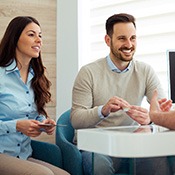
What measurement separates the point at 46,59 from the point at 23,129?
51.8 inches

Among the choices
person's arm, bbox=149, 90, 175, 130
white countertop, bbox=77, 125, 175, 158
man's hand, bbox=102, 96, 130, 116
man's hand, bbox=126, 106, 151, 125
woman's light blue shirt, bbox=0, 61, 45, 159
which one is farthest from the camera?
woman's light blue shirt, bbox=0, 61, 45, 159

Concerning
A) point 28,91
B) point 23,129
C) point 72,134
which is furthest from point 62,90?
point 23,129

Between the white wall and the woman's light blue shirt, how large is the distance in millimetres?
985

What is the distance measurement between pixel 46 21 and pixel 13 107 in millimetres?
1301

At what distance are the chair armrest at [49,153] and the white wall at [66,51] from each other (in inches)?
34.8

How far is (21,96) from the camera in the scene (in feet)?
7.90

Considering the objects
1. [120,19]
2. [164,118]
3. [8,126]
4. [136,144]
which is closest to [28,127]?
[8,126]

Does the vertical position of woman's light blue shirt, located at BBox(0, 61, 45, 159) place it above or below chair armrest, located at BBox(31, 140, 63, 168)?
above

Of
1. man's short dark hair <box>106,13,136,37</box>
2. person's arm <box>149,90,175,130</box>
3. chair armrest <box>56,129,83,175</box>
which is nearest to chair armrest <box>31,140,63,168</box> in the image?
chair armrest <box>56,129,83,175</box>

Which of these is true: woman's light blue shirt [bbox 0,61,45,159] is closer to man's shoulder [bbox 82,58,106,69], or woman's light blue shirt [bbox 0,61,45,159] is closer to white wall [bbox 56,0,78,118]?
man's shoulder [bbox 82,58,106,69]

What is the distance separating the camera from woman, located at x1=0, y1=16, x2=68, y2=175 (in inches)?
87.5

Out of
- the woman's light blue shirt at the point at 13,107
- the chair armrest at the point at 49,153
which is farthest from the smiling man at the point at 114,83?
the woman's light blue shirt at the point at 13,107

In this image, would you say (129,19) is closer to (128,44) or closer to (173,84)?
(128,44)

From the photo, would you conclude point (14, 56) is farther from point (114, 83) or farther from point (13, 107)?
point (114, 83)
